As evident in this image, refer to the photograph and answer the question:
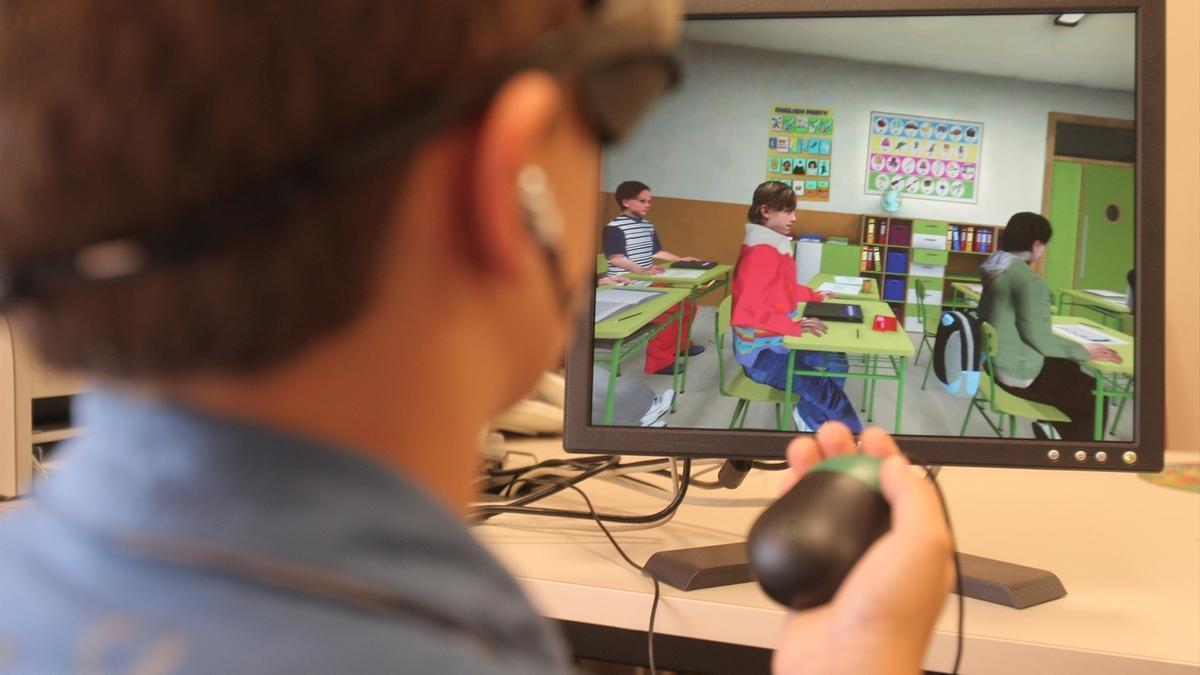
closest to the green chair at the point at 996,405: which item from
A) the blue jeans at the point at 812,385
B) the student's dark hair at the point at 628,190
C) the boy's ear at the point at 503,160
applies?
the blue jeans at the point at 812,385

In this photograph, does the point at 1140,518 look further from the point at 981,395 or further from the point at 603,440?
the point at 603,440

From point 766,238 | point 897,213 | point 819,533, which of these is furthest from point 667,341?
point 819,533

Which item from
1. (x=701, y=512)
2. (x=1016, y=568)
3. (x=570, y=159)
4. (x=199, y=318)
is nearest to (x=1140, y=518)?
(x=1016, y=568)

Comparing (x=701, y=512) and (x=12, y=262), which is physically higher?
(x=12, y=262)

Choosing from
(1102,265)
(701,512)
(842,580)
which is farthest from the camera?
(701,512)

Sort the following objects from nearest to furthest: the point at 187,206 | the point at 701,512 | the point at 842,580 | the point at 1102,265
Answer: the point at 187,206, the point at 842,580, the point at 1102,265, the point at 701,512

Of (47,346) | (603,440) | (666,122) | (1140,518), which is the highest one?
(666,122)

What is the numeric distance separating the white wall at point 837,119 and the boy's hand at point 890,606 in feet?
1.17

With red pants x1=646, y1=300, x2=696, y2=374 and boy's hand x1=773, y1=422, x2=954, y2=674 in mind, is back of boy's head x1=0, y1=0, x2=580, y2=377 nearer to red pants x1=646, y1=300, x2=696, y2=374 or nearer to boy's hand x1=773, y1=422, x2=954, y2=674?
boy's hand x1=773, y1=422, x2=954, y2=674

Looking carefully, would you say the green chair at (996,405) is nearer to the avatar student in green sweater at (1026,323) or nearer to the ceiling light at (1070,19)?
the avatar student in green sweater at (1026,323)

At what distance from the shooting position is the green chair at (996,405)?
2.90 ft

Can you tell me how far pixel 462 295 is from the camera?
0.37m

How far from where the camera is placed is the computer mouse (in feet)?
2.00

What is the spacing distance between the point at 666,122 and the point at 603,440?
11.6 inches
